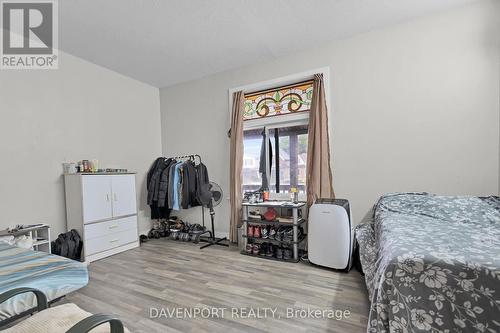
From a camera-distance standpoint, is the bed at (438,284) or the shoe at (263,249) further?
the shoe at (263,249)

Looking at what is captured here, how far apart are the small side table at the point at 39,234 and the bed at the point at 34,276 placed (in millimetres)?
1060

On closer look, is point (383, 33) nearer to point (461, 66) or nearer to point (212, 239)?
point (461, 66)

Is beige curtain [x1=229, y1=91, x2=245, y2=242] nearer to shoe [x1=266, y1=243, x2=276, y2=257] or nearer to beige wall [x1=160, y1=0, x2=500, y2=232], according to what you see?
shoe [x1=266, y1=243, x2=276, y2=257]

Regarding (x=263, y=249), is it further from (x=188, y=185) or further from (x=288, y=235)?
(x=188, y=185)

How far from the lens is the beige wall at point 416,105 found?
2.26m

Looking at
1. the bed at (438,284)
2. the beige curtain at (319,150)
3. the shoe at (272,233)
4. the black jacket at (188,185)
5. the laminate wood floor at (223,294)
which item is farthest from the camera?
the black jacket at (188,185)

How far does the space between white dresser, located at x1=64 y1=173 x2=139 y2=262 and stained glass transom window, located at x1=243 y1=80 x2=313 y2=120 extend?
2097 mm

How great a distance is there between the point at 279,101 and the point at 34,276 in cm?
303

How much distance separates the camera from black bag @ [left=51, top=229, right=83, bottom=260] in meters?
2.64

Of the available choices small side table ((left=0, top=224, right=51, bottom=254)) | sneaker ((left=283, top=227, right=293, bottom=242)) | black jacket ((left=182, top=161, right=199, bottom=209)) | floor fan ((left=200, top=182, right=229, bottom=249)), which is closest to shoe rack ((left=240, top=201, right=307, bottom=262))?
sneaker ((left=283, top=227, right=293, bottom=242))

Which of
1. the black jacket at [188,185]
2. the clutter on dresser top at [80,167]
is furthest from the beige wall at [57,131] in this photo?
the black jacket at [188,185]

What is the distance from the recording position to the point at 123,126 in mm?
3695

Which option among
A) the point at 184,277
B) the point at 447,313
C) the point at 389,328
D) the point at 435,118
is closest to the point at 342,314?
the point at 389,328

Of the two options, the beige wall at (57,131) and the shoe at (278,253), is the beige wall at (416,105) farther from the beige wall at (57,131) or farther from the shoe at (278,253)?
the beige wall at (57,131)
